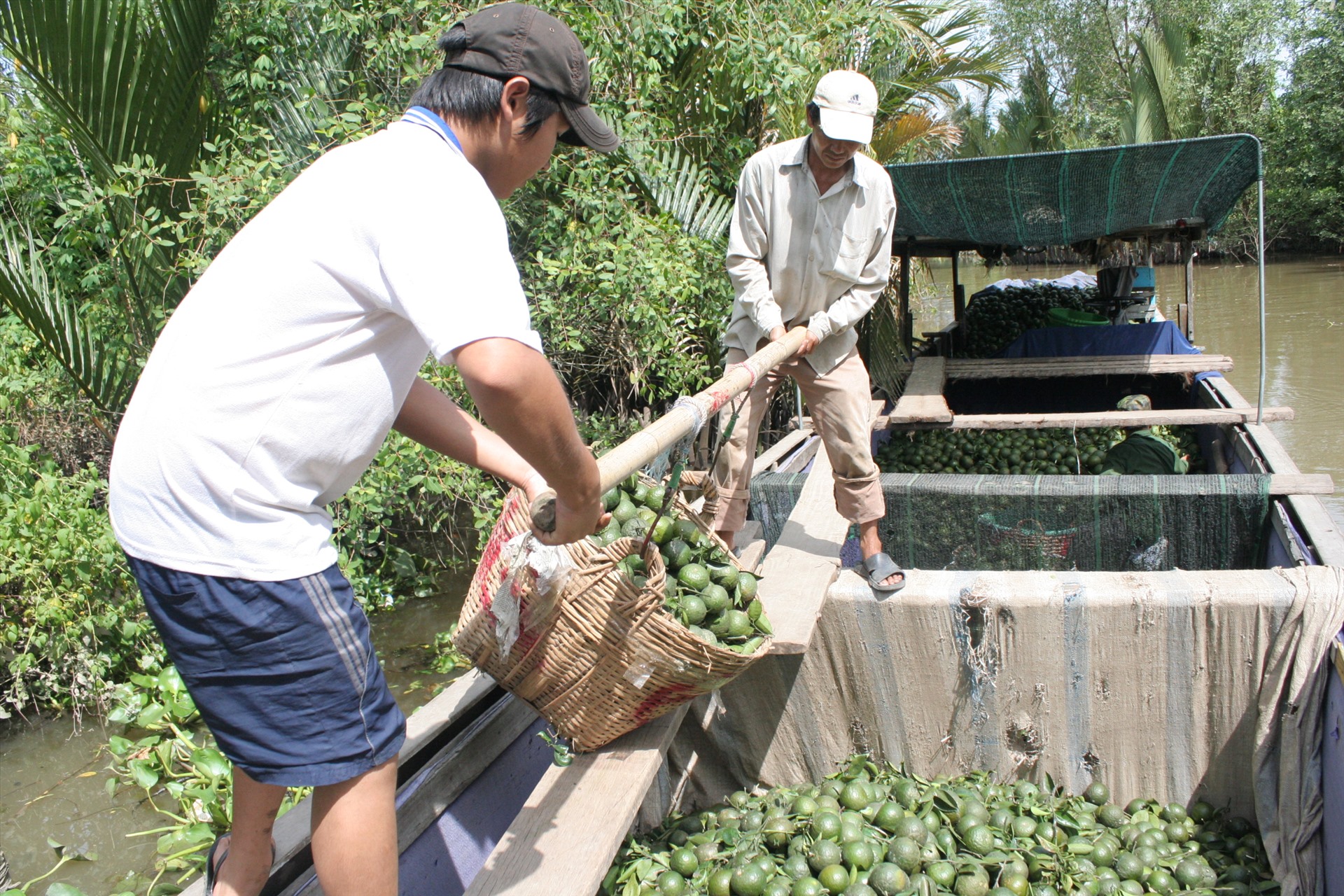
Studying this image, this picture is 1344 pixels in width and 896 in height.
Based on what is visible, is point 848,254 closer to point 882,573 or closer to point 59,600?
point 882,573

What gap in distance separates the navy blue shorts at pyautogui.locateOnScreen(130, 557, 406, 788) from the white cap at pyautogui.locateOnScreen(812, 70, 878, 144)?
2.03 metres

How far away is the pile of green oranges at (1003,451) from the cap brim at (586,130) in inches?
177

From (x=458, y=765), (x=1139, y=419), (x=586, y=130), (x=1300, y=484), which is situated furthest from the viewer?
(x=1139, y=419)

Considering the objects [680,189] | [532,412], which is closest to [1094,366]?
[680,189]

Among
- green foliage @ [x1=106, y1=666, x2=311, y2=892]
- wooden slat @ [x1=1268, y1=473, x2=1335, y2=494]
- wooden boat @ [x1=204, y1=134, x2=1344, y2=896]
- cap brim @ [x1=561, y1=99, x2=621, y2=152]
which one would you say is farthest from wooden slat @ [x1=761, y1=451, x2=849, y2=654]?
green foliage @ [x1=106, y1=666, x2=311, y2=892]

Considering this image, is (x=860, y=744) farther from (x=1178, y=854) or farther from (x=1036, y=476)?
(x=1036, y=476)

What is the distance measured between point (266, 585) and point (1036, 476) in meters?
3.62

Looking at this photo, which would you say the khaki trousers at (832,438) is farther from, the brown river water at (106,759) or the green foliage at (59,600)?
the green foliage at (59,600)

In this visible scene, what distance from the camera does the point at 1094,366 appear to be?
6.95m

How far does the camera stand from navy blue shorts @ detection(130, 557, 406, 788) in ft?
4.58

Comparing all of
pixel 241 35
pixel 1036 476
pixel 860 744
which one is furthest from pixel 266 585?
pixel 241 35

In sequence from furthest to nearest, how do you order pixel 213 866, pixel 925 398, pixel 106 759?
pixel 925 398 → pixel 106 759 → pixel 213 866

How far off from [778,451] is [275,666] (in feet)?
Result: 12.4

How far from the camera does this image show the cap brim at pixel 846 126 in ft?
9.08
